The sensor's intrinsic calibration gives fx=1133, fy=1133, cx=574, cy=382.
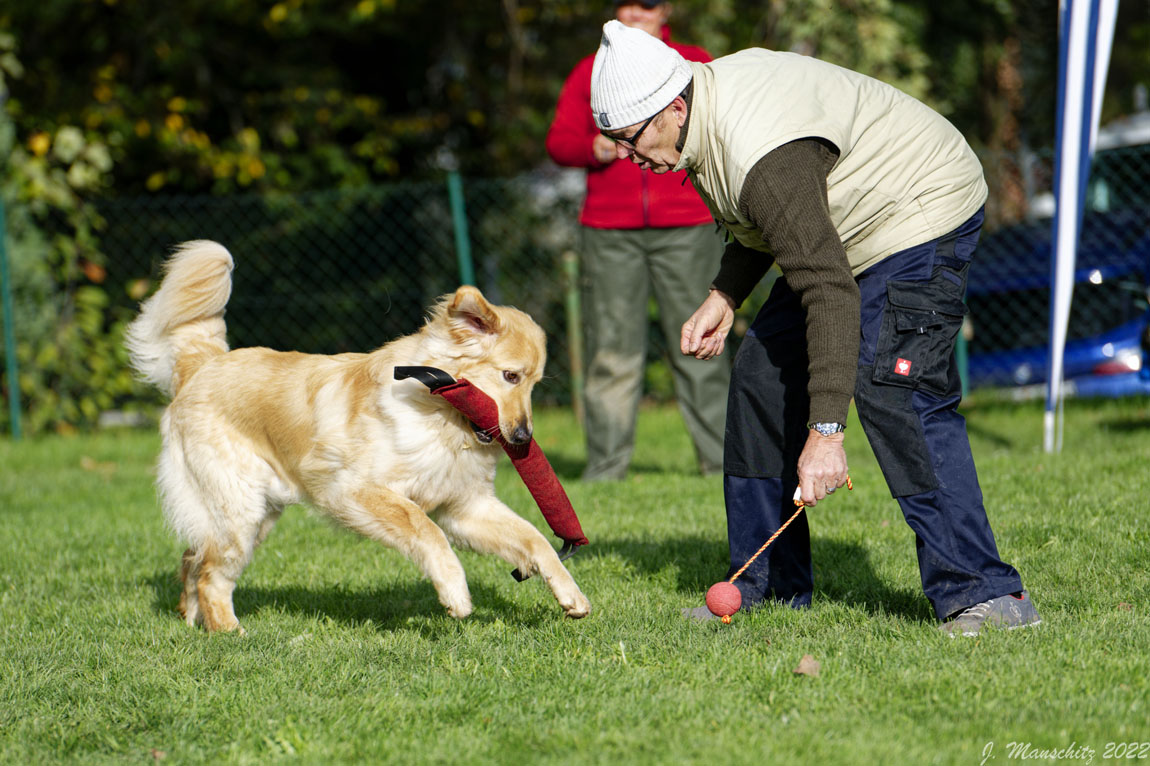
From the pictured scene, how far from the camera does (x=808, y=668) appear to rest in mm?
3375

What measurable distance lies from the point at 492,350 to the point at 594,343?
10.2 ft

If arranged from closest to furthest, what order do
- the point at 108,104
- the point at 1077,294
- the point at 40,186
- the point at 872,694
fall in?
the point at 872,694 → the point at 1077,294 → the point at 40,186 → the point at 108,104

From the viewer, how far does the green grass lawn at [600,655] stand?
2.96m

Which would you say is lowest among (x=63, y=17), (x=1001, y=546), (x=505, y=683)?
(x=1001, y=546)

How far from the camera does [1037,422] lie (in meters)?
9.01

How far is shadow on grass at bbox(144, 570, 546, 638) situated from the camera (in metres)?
4.37

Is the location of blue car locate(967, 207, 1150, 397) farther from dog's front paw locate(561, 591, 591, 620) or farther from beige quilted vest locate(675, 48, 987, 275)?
dog's front paw locate(561, 591, 591, 620)

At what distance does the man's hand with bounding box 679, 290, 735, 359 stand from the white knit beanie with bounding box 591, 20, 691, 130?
2.90 ft

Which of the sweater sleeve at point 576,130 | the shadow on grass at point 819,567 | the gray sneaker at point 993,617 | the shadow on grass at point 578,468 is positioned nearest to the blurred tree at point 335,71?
the sweater sleeve at point 576,130

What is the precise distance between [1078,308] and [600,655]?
22.3ft

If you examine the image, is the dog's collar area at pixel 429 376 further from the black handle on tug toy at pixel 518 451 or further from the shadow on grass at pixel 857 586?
the shadow on grass at pixel 857 586

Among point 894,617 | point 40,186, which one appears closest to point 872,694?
point 894,617

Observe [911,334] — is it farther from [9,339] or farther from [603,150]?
[9,339]

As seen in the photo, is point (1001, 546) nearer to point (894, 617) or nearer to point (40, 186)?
point (894, 617)
